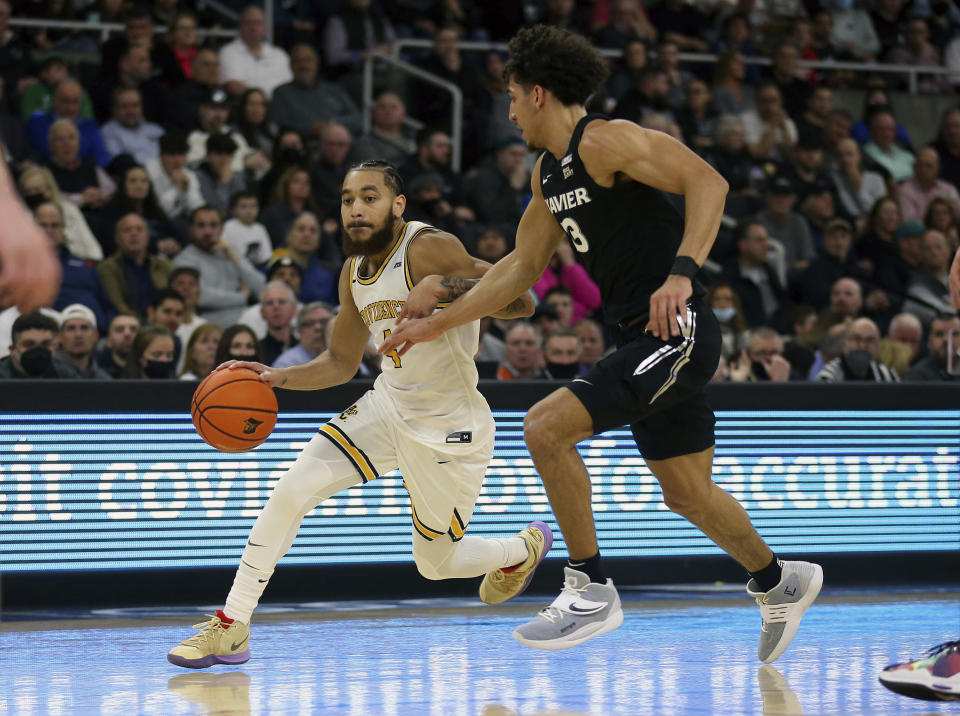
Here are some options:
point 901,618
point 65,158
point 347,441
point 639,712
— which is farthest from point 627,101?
point 639,712

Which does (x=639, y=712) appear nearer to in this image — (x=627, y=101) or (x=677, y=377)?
(x=677, y=377)

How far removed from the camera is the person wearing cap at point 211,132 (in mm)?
11656

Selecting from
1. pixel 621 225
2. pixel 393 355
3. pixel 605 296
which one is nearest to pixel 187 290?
pixel 393 355

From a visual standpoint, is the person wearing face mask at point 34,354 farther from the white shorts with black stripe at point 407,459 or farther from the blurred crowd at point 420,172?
the white shorts with black stripe at point 407,459

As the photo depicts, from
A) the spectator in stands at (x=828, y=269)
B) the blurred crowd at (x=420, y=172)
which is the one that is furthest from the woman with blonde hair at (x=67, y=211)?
the spectator in stands at (x=828, y=269)

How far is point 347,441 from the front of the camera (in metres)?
6.02

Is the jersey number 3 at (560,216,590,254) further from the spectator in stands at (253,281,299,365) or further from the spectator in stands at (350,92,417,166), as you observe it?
the spectator in stands at (350,92,417,166)

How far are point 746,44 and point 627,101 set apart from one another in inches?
106

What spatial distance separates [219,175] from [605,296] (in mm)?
6370

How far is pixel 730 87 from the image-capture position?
567 inches

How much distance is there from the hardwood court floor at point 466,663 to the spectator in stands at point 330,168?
4536 millimetres

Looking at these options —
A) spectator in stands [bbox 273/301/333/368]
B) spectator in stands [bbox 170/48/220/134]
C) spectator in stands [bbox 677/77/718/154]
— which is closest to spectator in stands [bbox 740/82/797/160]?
spectator in stands [bbox 677/77/718/154]

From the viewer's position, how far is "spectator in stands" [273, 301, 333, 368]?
925cm

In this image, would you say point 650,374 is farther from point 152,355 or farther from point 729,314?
point 729,314
